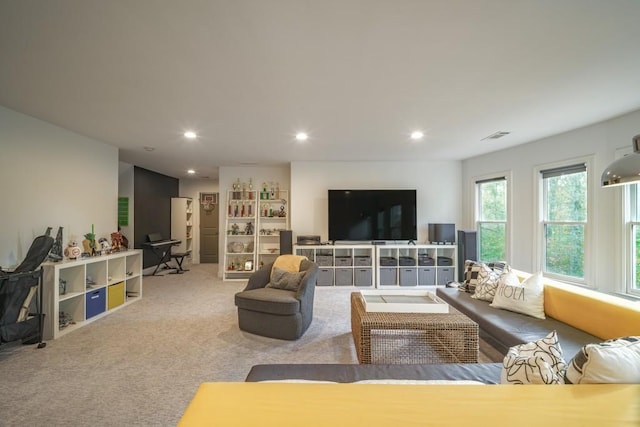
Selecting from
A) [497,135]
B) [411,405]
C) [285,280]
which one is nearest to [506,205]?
[497,135]

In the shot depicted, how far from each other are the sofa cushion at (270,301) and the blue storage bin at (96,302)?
79.0 inches

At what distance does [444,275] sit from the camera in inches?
191

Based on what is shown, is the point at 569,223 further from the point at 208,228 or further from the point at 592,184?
the point at 208,228

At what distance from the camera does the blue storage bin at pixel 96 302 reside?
328cm

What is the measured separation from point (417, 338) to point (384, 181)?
3.43 meters

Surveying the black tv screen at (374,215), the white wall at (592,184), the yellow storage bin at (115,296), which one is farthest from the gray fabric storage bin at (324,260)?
the yellow storage bin at (115,296)

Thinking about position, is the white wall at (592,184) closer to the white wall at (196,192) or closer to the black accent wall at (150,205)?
the white wall at (196,192)

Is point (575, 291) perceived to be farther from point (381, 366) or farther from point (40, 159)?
point (40, 159)

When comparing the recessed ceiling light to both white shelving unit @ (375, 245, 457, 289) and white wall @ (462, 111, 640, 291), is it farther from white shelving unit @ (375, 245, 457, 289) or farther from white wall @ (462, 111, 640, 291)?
white shelving unit @ (375, 245, 457, 289)

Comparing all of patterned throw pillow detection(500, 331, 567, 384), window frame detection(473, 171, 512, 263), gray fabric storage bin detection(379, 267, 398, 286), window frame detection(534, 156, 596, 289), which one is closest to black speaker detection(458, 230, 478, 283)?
window frame detection(473, 171, 512, 263)

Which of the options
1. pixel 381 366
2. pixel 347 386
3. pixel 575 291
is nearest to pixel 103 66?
pixel 347 386

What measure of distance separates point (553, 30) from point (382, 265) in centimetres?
390

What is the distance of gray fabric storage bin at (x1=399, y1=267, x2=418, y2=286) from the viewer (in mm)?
4812

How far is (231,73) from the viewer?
198 cm
